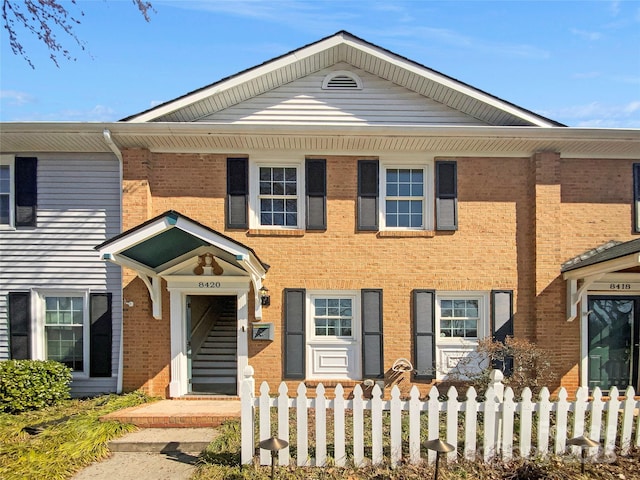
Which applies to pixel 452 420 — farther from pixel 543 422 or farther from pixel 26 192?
pixel 26 192

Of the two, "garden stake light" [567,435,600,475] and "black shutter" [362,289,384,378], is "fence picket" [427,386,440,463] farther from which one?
"black shutter" [362,289,384,378]

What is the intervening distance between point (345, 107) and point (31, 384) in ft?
27.7

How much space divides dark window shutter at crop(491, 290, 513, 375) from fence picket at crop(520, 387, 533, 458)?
303cm

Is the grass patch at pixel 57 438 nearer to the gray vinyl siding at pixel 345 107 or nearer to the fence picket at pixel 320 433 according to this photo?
the fence picket at pixel 320 433

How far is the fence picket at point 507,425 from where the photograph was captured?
A: 5582 millimetres

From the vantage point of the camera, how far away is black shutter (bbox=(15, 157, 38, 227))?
8.77m

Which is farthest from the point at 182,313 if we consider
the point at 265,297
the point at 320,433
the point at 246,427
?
the point at 320,433

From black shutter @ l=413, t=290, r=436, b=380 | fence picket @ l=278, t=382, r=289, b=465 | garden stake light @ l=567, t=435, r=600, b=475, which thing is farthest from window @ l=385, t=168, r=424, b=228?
garden stake light @ l=567, t=435, r=600, b=475

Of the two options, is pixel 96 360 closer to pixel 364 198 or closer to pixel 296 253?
pixel 296 253

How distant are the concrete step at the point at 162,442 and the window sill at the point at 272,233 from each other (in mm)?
3828

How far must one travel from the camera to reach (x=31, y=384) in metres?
7.88

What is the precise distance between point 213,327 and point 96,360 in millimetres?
3678

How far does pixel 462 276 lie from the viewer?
866 centimetres

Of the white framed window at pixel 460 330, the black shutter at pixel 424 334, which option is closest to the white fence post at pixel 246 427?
the black shutter at pixel 424 334
